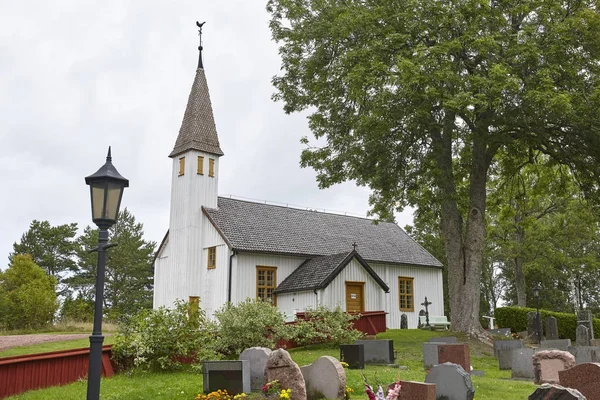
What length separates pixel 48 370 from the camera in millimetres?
12492

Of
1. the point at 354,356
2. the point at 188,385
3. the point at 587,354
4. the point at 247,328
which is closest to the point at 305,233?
the point at 247,328

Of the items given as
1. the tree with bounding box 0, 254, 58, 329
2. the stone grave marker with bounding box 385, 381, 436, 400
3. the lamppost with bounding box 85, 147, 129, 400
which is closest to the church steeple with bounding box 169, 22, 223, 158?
the tree with bounding box 0, 254, 58, 329

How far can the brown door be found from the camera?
25.1m

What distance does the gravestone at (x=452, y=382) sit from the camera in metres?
9.12

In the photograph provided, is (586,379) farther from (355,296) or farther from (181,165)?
(181,165)

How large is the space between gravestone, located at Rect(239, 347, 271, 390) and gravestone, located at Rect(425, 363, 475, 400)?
361cm

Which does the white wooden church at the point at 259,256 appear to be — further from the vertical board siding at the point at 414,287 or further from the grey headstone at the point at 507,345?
the grey headstone at the point at 507,345

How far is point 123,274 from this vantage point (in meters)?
54.6

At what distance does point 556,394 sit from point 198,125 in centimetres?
2396

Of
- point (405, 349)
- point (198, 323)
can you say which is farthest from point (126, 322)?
point (405, 349)

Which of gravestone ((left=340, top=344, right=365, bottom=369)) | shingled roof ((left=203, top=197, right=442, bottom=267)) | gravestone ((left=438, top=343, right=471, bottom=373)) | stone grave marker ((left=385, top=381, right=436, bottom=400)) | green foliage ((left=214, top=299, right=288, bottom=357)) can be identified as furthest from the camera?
shingled roof ((left=203, top=197, right=442, bottom=267))

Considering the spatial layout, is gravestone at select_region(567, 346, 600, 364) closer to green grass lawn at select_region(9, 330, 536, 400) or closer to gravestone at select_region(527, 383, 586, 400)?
green grass lawn at select_region(9, 330, 536, 400)

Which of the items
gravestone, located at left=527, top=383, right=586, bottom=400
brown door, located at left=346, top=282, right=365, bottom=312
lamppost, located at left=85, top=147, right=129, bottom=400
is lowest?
gravestone, located at left=527, top=383, right=586, bottom=400

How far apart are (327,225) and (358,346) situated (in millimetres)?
A: 18629
